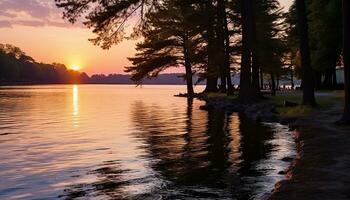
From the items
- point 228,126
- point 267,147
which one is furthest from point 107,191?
point 228,126

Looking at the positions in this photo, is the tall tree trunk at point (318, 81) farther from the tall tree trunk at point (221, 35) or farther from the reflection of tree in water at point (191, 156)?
the reflection of tree in water at point (191, 156)

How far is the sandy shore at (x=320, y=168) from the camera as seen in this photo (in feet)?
27.1

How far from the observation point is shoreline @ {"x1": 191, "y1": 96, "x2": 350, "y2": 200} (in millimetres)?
8305

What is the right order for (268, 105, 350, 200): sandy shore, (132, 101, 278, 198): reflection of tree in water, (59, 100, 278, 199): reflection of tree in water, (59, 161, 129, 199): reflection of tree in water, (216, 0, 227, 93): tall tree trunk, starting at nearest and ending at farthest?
(268, 105, 350, 200): sandy shore < (59, 161, 129, 199): reflection of tree in water < (59, 100, 278, 199): reflection of tree in water < (132, 101, 278, 198): reflection of tree in water < (216, 0, 227, 93): tall tree trunk

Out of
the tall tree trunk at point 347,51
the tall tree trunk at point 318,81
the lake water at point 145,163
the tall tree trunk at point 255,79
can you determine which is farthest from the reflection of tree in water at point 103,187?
the tall tree trunk at point 318,81

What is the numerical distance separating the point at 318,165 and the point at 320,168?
1.31 ft

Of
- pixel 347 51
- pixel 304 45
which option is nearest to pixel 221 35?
pixel 304 45

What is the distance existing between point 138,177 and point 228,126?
40.9ft

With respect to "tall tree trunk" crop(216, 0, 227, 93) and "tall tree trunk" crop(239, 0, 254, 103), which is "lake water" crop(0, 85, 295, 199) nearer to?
"tall tree trunk" crop(239, 0, 254, 103)

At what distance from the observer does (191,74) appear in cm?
6594

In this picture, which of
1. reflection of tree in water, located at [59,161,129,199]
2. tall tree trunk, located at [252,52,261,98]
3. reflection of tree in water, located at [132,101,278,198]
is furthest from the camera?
tall tree trunk, located at [252,52,261,98]

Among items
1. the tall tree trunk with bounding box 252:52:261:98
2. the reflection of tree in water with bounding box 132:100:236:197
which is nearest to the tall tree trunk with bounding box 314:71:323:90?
the tall tree trunk with bounding box 252:52:261:98

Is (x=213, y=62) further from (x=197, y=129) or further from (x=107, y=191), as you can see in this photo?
(x=107, y=191)

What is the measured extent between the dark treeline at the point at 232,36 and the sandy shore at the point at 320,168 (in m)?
3.11
